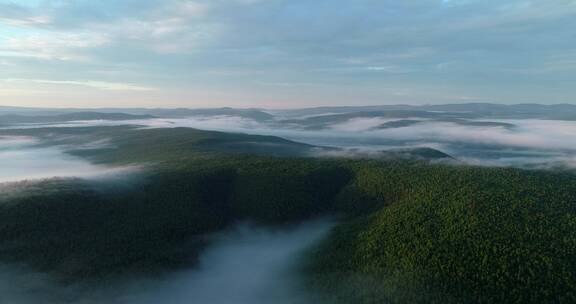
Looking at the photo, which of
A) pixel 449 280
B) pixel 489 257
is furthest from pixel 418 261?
pixel 489 257

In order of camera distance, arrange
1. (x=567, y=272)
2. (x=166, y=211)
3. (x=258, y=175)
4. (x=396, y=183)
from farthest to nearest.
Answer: (x=258, y=175) < (x=396, y=183) < (x=166, y=211) < (x=567, y=272)

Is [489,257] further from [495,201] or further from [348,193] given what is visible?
[348,193]

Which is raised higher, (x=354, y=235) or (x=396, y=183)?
(x=396, y=183)

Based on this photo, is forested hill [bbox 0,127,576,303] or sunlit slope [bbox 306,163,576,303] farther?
forested hill [bbox 0,127,576,303]

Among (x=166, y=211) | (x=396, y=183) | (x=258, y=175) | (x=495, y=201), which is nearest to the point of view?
(x=495, y=201)

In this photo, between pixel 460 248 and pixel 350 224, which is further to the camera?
pixel 350 224

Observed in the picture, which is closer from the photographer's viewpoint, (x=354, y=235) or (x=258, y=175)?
(x=354, y=235)

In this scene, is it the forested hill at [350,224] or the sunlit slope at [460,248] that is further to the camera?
the forested hill at [350,224]

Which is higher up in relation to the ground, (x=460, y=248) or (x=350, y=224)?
(x=460, y=248)
